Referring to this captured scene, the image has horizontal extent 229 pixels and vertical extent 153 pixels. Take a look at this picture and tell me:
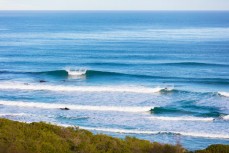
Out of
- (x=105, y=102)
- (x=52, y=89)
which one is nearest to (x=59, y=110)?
(x=105, y=102)

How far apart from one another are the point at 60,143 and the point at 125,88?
1085 inches

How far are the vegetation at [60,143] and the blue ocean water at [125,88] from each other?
1.99 m

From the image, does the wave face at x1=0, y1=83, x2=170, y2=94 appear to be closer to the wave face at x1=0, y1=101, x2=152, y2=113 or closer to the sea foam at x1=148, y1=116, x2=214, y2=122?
the wave face at x1=0, y1=101, x2=152, y2=113

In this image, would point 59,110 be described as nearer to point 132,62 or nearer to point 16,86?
point 16,86

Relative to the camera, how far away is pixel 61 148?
46.6ft

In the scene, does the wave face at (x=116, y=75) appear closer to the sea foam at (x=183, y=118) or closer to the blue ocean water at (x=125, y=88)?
the blue ocean water at (x=125, y=88)

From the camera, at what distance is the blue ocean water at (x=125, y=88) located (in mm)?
29531

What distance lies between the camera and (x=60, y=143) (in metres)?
14.7

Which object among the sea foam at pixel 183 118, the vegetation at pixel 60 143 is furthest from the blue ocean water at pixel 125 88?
the vegetation at pixel 60 143

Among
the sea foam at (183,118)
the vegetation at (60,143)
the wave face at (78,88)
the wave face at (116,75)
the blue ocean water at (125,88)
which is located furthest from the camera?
the wave face at (116,75)

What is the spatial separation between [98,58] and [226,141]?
35.7 metres

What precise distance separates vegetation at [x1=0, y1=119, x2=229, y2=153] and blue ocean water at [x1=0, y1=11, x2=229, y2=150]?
199 centimetres

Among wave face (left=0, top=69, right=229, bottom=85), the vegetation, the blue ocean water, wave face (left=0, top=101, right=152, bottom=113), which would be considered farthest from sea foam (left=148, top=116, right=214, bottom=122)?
the vegetation

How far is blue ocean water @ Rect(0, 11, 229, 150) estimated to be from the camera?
2953cm
